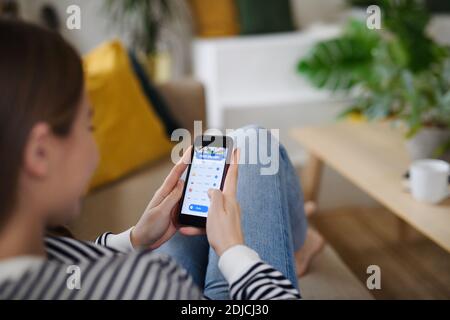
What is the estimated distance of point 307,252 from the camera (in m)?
1.17

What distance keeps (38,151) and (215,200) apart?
26cm

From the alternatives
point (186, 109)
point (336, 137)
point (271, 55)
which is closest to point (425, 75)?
point (336, 137)

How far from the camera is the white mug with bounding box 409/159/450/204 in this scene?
1.09m

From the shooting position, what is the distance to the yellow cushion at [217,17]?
2861mm

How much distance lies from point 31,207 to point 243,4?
250 centimetres

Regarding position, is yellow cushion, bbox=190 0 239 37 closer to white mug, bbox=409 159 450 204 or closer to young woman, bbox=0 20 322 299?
white mug, bbox=409 159 450 204

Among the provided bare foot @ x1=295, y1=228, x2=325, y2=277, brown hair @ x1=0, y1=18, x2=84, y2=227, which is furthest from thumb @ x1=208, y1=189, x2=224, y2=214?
bare foot @ x1=295, y1=228, x2=325, y2=277

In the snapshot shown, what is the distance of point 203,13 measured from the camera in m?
2.88

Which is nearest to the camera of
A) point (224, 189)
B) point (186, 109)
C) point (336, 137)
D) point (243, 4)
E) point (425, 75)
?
point (224, 189)

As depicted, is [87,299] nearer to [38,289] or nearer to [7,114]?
[38,289]

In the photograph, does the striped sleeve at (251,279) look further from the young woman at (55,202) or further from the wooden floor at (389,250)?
the wooden floor at (389,250)

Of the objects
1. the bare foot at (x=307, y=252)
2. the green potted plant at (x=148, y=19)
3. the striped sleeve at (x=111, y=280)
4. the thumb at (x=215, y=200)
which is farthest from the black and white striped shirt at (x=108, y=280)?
the green potted plant at (x=148, y=19)

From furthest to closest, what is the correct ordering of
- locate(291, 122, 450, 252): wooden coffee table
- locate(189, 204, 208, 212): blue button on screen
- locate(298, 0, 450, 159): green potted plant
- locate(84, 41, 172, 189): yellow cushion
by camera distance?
1. locate(84, 41, 172, 189): yellow cushion
2. locate(298, 0, 450, 159): green potted plant
3. locate(291, 122, 450, 252): wooden coffee table
4. locate(189, 204, 208, 212): blue button on screen

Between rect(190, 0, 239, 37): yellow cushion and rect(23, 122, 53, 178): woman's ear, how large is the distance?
8.14 ft
